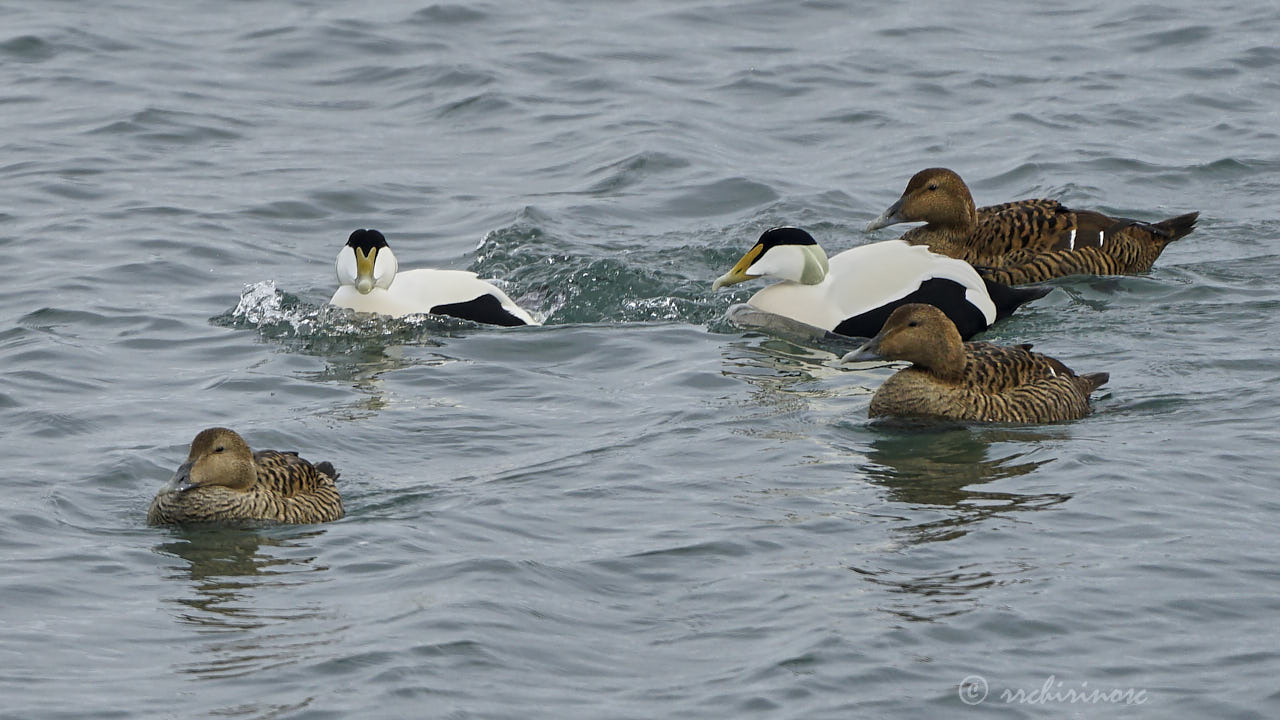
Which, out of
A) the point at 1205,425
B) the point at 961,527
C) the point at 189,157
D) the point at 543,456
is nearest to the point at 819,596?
the point at 961,527

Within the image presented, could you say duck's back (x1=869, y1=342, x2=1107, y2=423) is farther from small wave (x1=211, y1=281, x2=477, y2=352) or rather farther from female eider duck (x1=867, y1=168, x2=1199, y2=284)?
small wave (x1=211, y1=281, x2=477, y2=352)

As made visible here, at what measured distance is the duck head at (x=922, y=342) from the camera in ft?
27.8

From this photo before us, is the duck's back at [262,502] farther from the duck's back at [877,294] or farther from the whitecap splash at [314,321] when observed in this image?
the duck's back at [877,294]

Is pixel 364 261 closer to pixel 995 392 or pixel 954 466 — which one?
pixel 995 392

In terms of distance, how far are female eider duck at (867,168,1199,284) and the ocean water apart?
20 centimetres

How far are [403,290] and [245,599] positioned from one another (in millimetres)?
4074

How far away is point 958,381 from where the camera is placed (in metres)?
8.48

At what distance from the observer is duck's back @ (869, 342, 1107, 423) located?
8359 millimetres

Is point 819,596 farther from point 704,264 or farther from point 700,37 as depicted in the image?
point 700,37

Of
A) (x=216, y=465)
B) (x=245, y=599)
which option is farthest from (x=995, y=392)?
(x=245, y=599)

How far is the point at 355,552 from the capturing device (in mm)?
6941

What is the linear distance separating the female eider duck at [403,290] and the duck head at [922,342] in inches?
99.9

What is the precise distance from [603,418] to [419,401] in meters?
0.91

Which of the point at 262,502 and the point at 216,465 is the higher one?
the point at 216,465
